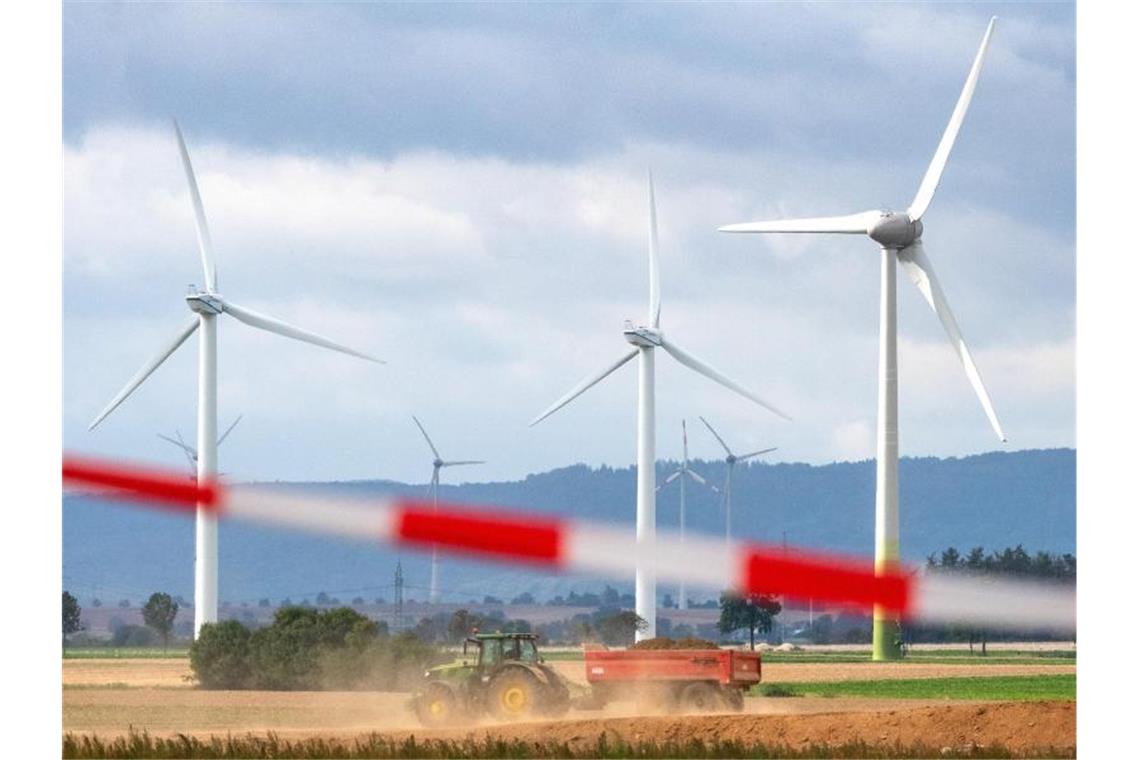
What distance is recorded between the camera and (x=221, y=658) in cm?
7125

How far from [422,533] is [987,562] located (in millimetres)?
129754

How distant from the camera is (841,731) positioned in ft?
114

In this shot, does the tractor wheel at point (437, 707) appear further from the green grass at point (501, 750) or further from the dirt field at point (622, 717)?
the green grass at point (501, 750)

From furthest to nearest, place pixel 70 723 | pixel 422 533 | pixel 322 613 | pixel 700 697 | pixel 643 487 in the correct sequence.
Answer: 1. pixel 643 487
2. pixel 322 613
3. pixel 70 723
4. pixel 700 697
5. pixel 422 533

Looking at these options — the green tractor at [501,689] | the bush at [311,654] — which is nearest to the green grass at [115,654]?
the bush at [311,654]

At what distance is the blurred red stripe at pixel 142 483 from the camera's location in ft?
43.7

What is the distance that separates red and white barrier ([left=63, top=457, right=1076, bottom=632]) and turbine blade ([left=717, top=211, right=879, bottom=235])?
188ft

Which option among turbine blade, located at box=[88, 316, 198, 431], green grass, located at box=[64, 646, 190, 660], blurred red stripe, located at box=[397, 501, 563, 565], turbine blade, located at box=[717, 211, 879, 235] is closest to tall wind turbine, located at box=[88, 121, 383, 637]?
turbine blade, located at box=[88, 316, 198, 431]

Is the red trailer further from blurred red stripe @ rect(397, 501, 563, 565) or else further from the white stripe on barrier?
blurred red stripe @ rect(397, 501, 563, 565)

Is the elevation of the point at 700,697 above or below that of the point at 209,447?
below

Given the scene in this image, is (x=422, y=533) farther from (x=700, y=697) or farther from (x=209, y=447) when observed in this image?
(x=209, y=447)

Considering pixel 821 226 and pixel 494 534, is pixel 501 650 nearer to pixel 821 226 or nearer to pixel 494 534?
pixel 494 534
